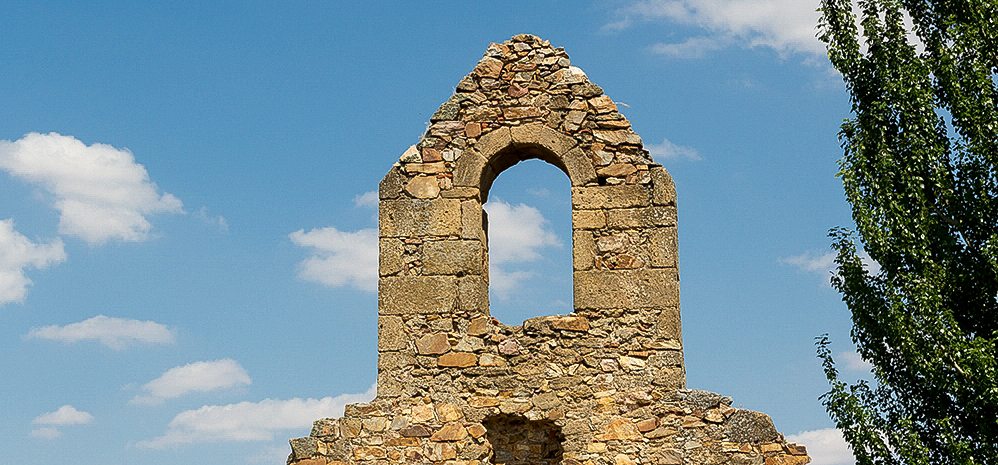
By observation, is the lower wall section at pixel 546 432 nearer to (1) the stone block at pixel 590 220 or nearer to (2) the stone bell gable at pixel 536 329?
(2) the stone bell gable at pixel 536 329

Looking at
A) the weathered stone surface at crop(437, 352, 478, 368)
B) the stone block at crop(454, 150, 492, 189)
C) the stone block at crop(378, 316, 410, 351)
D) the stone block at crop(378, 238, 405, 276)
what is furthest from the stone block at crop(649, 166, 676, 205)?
the stone block at crop(378, 316, 410, 351)

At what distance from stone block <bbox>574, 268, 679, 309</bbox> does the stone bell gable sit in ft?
0.04

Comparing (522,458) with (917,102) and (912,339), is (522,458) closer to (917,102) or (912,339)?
(912,339)

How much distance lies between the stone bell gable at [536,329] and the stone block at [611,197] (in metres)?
0.01

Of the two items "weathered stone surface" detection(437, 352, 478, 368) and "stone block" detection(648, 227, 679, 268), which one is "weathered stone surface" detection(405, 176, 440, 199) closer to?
"weathered stone surface" detection(437, 352, 478, 368)

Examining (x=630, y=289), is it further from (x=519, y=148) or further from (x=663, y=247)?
(x=519, y=148)

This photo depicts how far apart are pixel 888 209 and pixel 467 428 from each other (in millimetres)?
4024

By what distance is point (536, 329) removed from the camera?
9.60 meters

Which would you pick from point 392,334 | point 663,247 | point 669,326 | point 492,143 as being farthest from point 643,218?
point 392,334

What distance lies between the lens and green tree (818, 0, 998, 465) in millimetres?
9820

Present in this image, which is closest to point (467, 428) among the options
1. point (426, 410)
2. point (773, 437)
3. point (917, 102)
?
point (426, 410)

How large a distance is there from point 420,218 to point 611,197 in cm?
156

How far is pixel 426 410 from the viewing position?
9.48 meters

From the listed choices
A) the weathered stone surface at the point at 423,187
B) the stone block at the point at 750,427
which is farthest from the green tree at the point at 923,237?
the weathered stone surface at the point at 423,187
